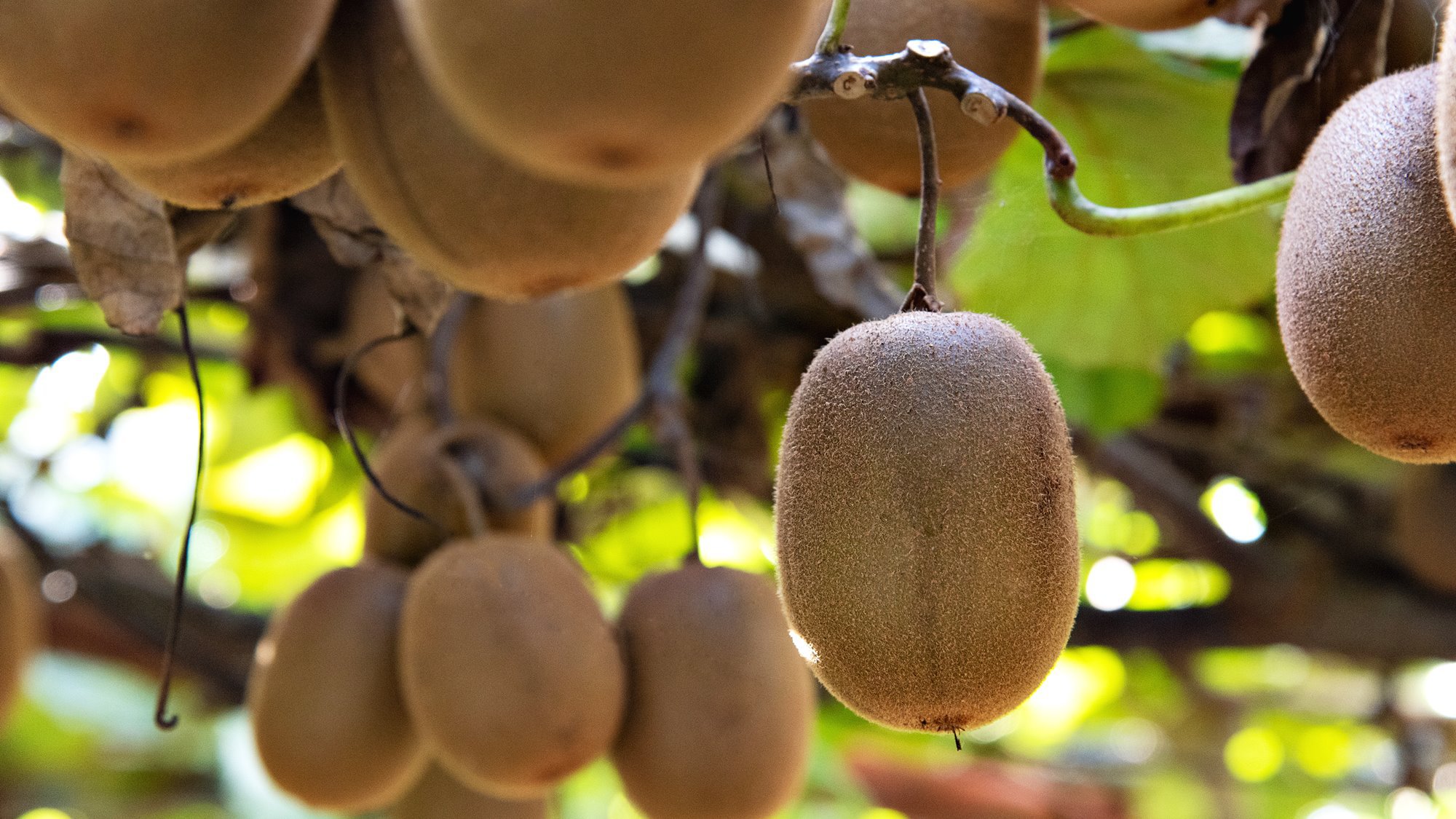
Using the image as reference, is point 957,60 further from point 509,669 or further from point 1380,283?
point 509,669

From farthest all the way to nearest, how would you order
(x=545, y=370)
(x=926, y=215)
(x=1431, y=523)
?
(x=1431, y=523) < (x=545, y=370) < (x=926, y=215)

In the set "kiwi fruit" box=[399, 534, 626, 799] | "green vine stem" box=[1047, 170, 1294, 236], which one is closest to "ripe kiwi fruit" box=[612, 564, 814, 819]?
"kiwi fruit" box=[399, 534, 626, 799]

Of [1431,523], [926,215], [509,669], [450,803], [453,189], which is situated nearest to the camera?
[453,189]

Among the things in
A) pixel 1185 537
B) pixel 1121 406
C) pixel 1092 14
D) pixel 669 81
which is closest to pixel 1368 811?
pixel 1185 537

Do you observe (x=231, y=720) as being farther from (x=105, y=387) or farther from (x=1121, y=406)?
(x=1121, y=406)

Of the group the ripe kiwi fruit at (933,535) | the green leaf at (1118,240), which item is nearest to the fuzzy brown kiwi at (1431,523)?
the green leaf at (1118,240)

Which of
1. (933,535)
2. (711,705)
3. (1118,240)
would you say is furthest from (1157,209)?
(711,705)

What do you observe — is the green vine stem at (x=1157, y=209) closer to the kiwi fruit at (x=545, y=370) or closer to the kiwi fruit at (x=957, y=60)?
the kiwi fruit at (x=957, y=60)
